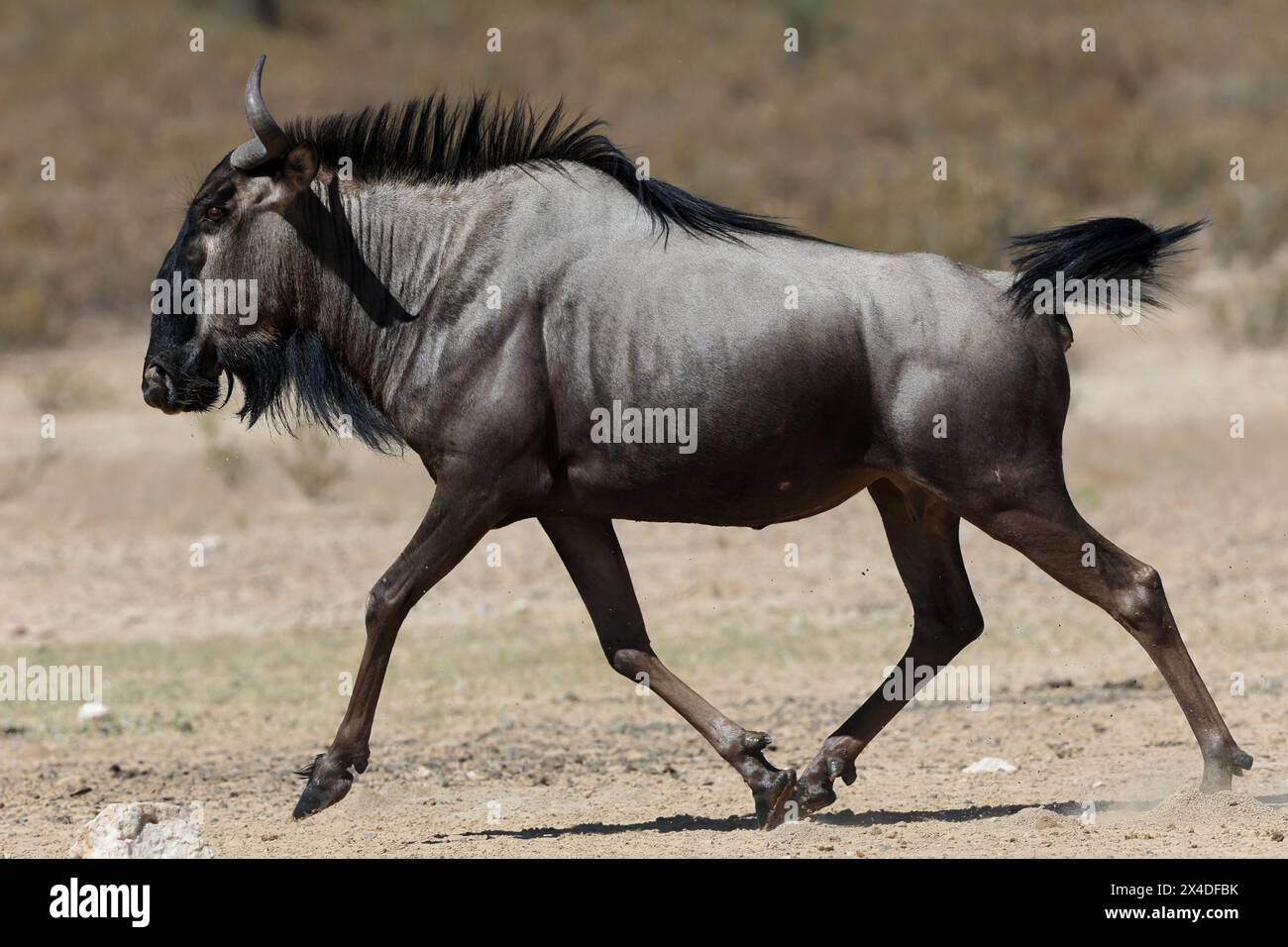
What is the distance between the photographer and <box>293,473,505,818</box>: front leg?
7.13 metres

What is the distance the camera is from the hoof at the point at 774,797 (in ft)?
24.3

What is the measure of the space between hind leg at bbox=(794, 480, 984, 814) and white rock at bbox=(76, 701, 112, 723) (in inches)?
174

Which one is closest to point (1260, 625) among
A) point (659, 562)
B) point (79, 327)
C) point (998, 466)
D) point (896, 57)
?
point (659, 562)

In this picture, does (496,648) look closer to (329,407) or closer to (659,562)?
(659,562)

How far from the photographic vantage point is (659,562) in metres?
14.3

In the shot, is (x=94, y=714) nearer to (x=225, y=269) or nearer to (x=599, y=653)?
(x=599, y=653)

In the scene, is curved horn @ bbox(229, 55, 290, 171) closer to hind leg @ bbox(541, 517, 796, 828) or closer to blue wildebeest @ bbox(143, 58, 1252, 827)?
blue wildebeest @ bbox(143, 58, 1252, 827)

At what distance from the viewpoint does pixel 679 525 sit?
634 inches

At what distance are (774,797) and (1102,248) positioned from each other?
95.4 inches

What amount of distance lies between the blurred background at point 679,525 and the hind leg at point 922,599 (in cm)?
39

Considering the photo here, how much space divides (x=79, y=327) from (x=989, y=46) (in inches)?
650

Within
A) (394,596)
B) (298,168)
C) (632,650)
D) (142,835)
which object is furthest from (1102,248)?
(142,835)

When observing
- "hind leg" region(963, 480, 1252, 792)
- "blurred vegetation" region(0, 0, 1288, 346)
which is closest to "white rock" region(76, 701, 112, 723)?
"hind leg" region(963, 480, 1252, 792)

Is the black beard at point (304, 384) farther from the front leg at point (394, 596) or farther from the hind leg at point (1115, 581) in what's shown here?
A: the hind leg at point (1115, 581)
